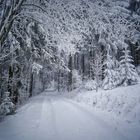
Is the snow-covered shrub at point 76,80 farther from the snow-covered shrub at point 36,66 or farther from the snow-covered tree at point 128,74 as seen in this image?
the snow-covered shrub at point 36,66

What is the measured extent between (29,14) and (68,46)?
70.6 inches

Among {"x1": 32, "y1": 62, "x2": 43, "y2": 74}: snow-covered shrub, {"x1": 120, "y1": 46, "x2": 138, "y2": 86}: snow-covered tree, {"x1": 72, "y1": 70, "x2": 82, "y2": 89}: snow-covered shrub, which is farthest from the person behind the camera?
{"x1": 72, "y1": 70, "x2": 82, "y2": 89}: snow-covered shrub

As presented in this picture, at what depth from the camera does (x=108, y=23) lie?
6047 mm

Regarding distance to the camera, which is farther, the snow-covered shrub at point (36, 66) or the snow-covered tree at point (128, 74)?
the snow-covered tree at point (128, 74)

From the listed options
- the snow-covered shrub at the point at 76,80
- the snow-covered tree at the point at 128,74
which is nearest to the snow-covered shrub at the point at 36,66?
the snow-covered tree at the point at 128,74

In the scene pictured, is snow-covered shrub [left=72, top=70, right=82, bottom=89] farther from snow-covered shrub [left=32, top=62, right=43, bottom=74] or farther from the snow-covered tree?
snow-covered shrub [left=32, top=62, right=43, bottom=74]

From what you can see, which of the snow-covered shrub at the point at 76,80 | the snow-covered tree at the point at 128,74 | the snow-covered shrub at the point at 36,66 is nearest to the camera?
the snow-covered shrub at the point at 36,66

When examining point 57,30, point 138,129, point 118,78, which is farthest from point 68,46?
point 118,78

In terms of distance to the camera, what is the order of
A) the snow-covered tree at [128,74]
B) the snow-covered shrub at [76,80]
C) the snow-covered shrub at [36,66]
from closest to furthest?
the snow-covered shrub at [36,66]
the snow-covered tree at [128,74]
the snow-covered shrub at [76,80]

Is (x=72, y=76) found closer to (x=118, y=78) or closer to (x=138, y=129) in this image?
(x=118, y=78)

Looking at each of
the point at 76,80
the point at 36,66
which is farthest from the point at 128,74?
the point at 76,80

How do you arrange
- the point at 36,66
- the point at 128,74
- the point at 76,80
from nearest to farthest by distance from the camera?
the point at 36,66, the point at 128,74, the point at 76,80

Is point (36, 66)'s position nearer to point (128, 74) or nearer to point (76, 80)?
point (128, 74)

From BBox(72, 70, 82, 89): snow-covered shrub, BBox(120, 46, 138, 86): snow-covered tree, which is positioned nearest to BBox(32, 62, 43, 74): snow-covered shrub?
BBox(120, 46, 138, 86): snow-covered tree
